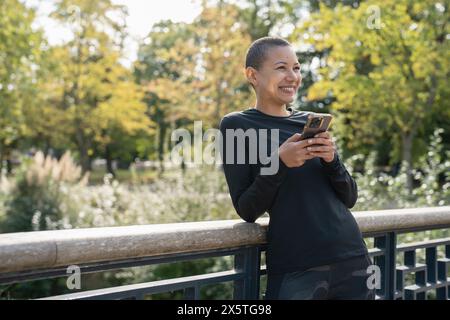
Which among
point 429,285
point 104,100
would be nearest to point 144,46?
point 104,100

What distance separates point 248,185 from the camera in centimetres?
219

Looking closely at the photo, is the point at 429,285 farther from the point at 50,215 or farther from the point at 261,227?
the point at 50,215

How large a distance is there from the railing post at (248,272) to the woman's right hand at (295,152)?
52cm

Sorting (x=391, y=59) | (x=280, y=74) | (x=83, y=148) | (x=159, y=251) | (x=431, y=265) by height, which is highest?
(x=391, y=59)

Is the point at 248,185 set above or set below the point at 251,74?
below

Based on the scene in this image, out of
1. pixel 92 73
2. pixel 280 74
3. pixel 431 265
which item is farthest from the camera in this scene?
pixel 92 73

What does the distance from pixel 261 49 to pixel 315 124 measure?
50 centimetres

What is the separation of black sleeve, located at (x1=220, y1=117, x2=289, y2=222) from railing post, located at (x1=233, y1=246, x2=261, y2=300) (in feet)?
Answer: 0.56

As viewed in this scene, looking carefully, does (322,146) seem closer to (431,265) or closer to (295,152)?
(295,152)

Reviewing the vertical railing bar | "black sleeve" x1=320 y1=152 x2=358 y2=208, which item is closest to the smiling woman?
Answer: "black sleeve" x1=320 y1=152 x2=358 y2=208

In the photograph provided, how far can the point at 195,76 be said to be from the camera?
72.4 ft

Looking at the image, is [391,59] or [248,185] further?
[391,59]

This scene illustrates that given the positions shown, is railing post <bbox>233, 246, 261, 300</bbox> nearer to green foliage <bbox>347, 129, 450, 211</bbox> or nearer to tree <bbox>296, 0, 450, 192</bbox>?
green foliage <bbox>347, 129, 450, 211</bbox>

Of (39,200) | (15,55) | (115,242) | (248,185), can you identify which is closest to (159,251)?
(115,242)
